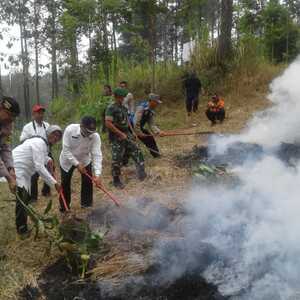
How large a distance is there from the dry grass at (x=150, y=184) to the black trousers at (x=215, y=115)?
28 cm

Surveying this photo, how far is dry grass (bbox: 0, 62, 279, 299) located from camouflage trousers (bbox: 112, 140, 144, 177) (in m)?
0.45

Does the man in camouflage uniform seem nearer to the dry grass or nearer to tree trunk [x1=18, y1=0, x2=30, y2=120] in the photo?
the dry grass

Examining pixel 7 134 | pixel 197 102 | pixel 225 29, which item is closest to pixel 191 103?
pixel 197 102

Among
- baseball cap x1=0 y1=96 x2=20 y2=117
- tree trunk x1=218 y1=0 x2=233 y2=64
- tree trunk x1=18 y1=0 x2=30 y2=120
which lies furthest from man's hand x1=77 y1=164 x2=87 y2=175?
tree trunk x1=18 y1=0 x2=30 y2=120

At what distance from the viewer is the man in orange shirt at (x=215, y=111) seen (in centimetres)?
1365

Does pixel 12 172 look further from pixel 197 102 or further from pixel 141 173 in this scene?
pixel 197 102

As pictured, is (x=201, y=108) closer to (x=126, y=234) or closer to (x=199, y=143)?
(x=199, y=143)

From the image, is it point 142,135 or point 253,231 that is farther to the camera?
point 142,135

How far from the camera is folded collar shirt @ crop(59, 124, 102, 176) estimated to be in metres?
6.32

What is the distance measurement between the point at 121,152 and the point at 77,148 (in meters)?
1.43

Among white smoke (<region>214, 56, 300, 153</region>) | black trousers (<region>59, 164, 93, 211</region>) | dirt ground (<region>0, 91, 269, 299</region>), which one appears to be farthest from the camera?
white smoke (<region>214, 56, 300, 153</region>)

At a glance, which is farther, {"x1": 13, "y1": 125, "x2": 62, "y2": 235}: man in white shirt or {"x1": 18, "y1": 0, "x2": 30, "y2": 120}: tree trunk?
{"x1": 18, "y1": 0, "x2": 30, "y2": 120}: tree trunk

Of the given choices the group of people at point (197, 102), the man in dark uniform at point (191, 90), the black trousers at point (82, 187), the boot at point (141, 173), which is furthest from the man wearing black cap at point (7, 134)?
the man in dark uniform at point (191, 90)

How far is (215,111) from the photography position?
45.4ft
